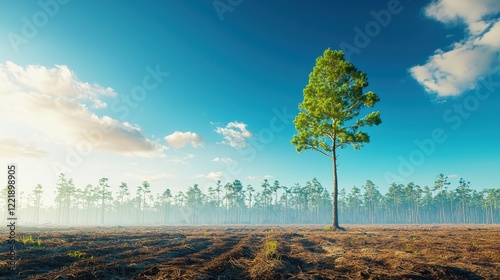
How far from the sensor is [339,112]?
787 inches

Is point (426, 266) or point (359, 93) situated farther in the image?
point (359, 93)

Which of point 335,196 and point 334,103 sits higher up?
point 334,103

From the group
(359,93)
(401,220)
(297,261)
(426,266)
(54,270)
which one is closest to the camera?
(426,266)

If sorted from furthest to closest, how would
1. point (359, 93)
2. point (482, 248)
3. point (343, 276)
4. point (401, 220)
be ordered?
point (401, 220) < point (359, 93) < point (482, 248) < point (343, 276)

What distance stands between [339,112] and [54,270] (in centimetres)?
1882

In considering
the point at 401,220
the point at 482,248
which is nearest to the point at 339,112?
the point at 482,248

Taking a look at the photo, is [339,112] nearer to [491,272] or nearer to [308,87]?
[308,87]

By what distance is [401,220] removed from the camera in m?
155

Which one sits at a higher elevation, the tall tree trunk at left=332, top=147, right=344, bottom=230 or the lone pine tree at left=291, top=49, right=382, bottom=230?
the lone pine tree at left=291, top=49, right=382, bottom=230

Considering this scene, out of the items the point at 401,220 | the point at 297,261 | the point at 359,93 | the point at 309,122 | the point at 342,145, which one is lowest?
the point at 401,220

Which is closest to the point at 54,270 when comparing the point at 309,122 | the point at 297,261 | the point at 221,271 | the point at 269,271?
the point at 221,271

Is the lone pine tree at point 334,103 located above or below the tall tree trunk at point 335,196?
above

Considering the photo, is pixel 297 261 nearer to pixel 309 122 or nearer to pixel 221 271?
pixel 221 271

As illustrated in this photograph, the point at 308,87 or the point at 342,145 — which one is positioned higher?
the point at 308,87
